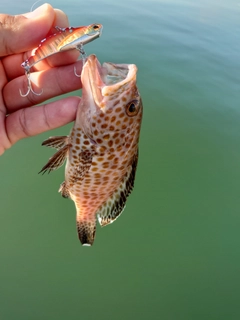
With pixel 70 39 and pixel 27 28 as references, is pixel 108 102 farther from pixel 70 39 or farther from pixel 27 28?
pixel 27 28

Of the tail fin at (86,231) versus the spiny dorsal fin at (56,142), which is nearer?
the spiny dorsal fin at (56,142)

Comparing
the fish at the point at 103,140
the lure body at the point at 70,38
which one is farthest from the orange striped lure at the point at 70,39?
the fish at the point at 103,140

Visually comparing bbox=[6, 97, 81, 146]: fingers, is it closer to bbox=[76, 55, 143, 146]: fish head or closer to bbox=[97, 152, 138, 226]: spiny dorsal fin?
bbox=[76, 55, 143, 146]: fish head

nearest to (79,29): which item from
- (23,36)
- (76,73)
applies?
(76,73)

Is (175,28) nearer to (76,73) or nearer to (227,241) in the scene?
(227,241)

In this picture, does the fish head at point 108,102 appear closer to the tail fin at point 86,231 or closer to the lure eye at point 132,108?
the lure eye at point 132,108

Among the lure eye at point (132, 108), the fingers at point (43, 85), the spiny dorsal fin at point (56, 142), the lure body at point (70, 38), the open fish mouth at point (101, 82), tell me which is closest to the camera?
the lure body at point (70, 38)

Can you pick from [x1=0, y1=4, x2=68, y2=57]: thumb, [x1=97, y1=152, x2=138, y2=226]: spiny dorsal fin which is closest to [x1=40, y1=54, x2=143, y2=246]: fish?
[x1=97, y1=152, x2=138, y2=226]: spiny dorsal fin
